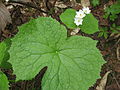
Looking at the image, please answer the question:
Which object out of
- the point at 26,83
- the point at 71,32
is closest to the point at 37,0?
the point at 71,32

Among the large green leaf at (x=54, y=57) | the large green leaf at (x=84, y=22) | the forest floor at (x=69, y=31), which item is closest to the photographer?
the large green leaf at (x=54, y=57)

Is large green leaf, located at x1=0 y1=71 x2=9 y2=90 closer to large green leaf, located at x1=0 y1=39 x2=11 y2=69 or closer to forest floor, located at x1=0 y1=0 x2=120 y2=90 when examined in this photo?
large green leaf, located at x1=0 y1=39 x2=11 y2=69

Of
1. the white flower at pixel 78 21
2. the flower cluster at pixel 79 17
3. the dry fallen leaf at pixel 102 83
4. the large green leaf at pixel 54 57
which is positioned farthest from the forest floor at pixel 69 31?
the large green leaf at pixel 54 57

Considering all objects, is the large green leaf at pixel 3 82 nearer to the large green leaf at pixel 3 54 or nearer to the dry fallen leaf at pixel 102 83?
the large green leaf at pixel 3 54

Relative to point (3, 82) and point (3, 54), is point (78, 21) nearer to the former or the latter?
point (3, 54)

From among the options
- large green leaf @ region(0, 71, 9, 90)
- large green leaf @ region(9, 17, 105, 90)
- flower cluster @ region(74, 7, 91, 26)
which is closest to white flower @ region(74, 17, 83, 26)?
flower cluster @ region(74, 7, 91, 26)

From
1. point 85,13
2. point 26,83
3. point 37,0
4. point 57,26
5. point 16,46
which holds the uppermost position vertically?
point 37,0

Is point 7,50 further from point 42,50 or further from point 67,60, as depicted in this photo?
point 67,60
